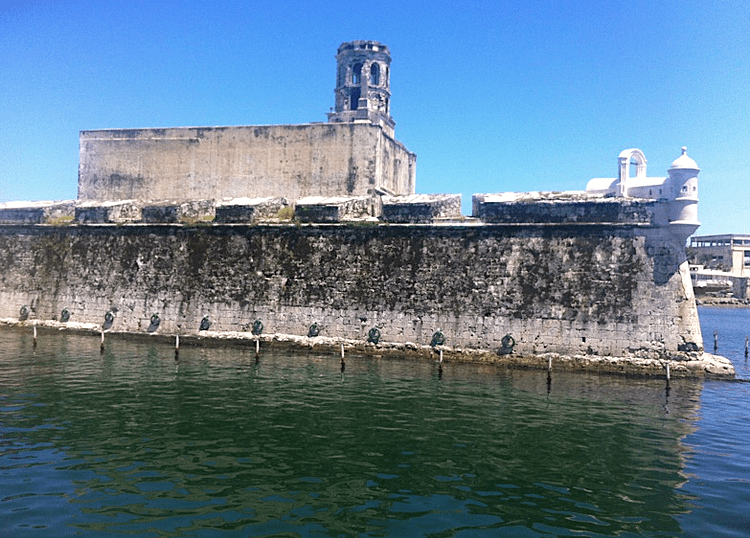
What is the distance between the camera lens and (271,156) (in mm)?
36719

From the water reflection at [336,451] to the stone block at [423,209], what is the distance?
774 cm

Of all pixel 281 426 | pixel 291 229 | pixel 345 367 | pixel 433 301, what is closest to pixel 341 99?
pixel 291 229

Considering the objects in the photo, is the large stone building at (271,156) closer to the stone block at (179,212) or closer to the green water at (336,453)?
the stone block at (179,212)

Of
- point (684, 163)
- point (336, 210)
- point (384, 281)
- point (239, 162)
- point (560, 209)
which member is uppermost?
point (239, 162)

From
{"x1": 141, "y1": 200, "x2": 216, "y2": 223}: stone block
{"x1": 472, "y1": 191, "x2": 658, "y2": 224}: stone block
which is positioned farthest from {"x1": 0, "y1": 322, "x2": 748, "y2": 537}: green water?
{"x1": 141, "y1": 200, "x2": 216, "y2": 223}: stone block

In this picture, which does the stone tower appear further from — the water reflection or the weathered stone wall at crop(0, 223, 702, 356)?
the water reflection

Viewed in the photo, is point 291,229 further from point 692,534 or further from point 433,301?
point 692,534

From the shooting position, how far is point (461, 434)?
14.1 m

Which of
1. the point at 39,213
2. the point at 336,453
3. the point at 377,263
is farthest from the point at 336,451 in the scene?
the point at 39,213

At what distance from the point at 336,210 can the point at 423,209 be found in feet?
13.3

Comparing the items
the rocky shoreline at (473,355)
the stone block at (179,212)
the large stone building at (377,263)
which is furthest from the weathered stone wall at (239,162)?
the rocky shoreline at (473,355)

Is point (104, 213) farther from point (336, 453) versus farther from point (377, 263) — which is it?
point (336, 453)

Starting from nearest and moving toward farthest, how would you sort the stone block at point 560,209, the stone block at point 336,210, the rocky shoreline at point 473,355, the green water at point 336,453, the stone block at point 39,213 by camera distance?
the green water at point 336,453, the rocky shoreline at point 473,355, the stone block at point 560,209, the stone block at point 336,210, the stone block at point 39,213

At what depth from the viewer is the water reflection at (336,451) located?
9414mm
